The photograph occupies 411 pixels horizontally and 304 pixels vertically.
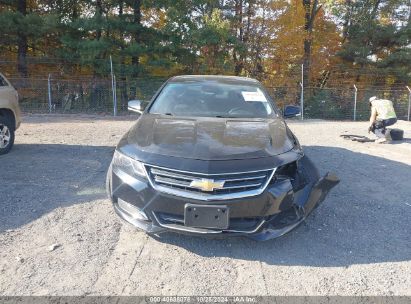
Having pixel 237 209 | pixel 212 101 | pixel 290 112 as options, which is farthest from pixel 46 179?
pixel 290 112

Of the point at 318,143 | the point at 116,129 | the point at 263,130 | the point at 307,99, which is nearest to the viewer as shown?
the point at 263,130

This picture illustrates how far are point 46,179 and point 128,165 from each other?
2.52m

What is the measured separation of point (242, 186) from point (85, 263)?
58.3 inches

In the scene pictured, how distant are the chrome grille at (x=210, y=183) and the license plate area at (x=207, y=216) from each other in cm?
8

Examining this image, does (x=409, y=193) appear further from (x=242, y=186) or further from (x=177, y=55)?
(x=177, y=55)

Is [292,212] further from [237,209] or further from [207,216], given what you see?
[207,216]

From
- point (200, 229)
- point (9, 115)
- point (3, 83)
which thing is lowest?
point (200, 229)

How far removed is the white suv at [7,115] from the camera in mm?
6359

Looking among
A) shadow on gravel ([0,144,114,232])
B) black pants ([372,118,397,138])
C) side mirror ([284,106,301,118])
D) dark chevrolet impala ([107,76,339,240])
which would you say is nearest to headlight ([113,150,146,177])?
dark chevrolet impala ([107,76,339,240])

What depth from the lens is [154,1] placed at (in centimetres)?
1691

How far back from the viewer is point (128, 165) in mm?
3227

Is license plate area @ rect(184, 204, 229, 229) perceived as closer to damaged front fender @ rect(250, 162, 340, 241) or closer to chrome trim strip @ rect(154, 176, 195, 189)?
chrome trim strip @ rect(154, 176, 195, 189)

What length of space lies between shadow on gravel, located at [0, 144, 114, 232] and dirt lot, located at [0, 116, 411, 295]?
0.07ft

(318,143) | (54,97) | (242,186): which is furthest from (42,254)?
(54,97)
